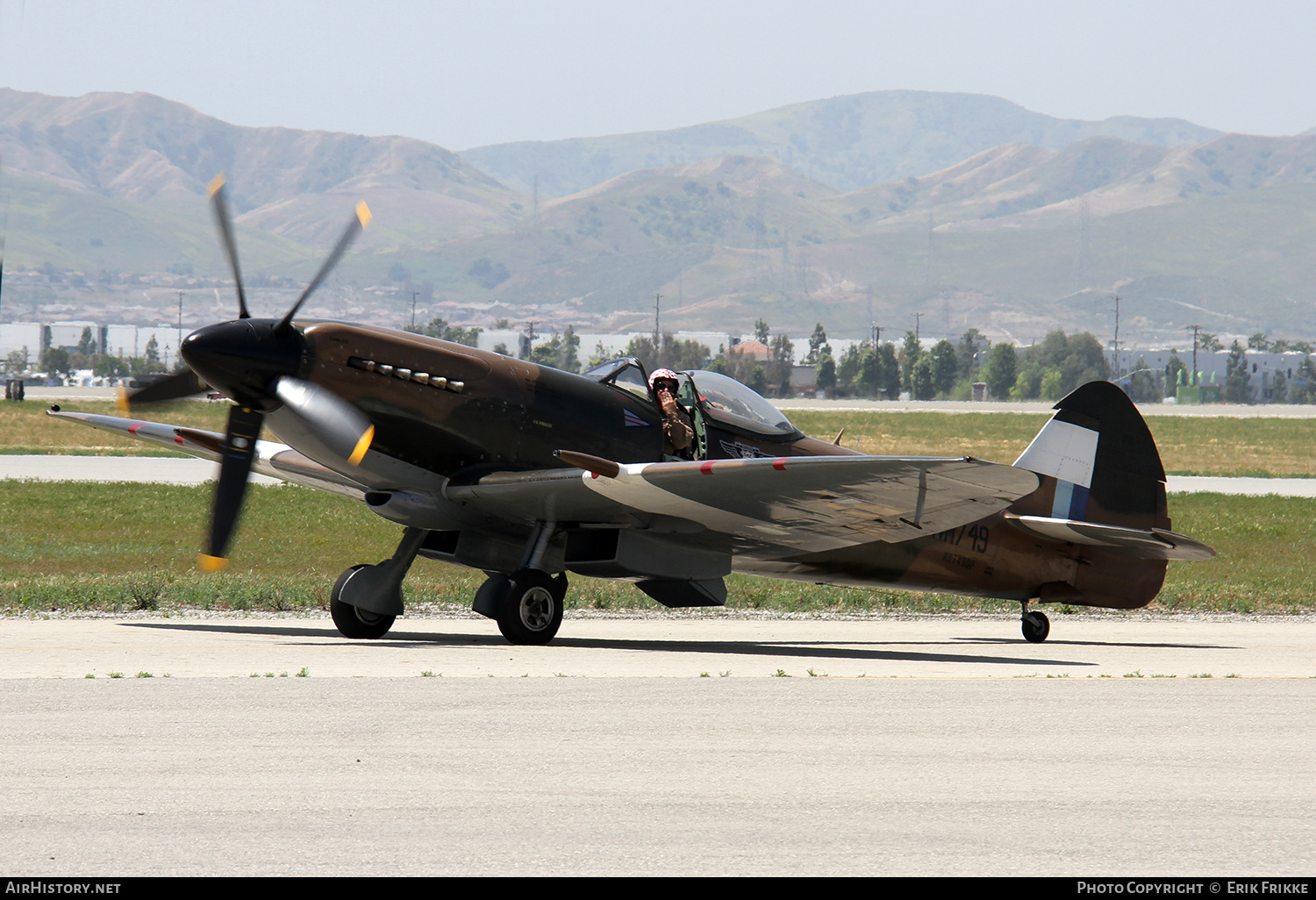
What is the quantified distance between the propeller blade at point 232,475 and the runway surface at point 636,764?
1.03 meters

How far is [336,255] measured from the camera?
11.4 metres

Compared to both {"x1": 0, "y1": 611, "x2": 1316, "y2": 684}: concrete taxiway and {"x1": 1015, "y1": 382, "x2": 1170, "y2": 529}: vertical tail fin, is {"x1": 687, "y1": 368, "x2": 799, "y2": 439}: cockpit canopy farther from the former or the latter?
{"x1": 1015, "y1": 382, "x2": 1170, "y2": 529}: vertical tail fin

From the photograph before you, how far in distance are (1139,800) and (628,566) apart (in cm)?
706

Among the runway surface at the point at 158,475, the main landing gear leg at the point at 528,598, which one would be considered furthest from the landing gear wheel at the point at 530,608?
the runway surface at the point at 158,475

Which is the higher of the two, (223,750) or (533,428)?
(533,428)

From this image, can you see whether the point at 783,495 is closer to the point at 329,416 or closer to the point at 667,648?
the point at 667,648

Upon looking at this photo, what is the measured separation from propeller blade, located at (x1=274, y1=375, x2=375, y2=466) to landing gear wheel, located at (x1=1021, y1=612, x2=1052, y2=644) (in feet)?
24.3

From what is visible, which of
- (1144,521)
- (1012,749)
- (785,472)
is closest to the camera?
A: (1012,749)

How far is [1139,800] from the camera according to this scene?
19.3 ft

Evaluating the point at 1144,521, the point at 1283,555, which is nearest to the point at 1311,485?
the point at 1283,555

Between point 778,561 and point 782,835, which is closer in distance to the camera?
point 782,835

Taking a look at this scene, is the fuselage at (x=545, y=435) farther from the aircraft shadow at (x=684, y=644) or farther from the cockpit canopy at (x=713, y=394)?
the aircraft shadow at (x=684, y=644)

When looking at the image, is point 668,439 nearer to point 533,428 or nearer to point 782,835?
point 533,428

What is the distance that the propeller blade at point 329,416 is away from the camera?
1148 centimetres
